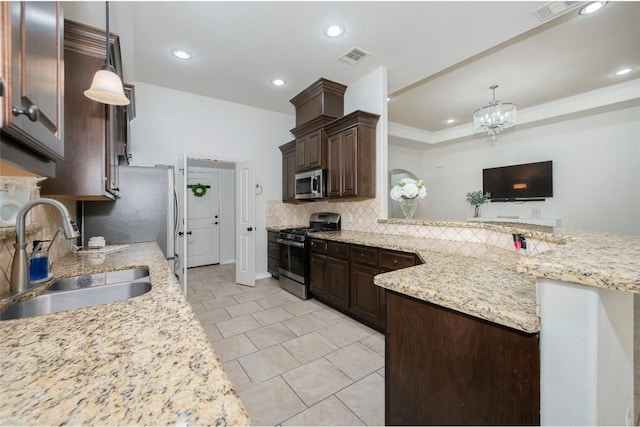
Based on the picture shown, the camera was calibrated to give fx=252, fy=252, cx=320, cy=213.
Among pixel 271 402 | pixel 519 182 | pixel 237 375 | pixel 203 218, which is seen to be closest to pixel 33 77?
pixel 271 402

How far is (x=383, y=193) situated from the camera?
330 cm

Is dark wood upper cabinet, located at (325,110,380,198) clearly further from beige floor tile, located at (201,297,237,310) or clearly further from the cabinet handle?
the cabinet handle

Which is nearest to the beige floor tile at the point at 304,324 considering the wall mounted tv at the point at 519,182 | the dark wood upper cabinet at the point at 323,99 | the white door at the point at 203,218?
the dark wood upper cabinet at the point at 323,99

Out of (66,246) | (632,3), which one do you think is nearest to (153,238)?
(66,246)

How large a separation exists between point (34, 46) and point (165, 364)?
2.87ft

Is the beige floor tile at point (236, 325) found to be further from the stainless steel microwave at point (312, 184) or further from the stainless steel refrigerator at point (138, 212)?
the stainless steel microwave at point (312, 184)

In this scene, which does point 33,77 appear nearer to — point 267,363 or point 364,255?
point 267,363

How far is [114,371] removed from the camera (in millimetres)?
582

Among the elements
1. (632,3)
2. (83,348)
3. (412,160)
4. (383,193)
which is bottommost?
(83,348)

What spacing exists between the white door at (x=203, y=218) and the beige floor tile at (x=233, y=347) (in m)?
3.67

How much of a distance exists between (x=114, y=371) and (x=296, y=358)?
1.82 metres

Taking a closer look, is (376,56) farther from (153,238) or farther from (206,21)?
(153,238)

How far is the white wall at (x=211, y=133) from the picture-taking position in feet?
11.9

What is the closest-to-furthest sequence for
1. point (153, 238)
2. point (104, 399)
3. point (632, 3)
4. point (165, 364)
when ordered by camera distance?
1. point (104, 399)
2. point (165, 364)
3. point (632, 3)
4. point (153, 238)
